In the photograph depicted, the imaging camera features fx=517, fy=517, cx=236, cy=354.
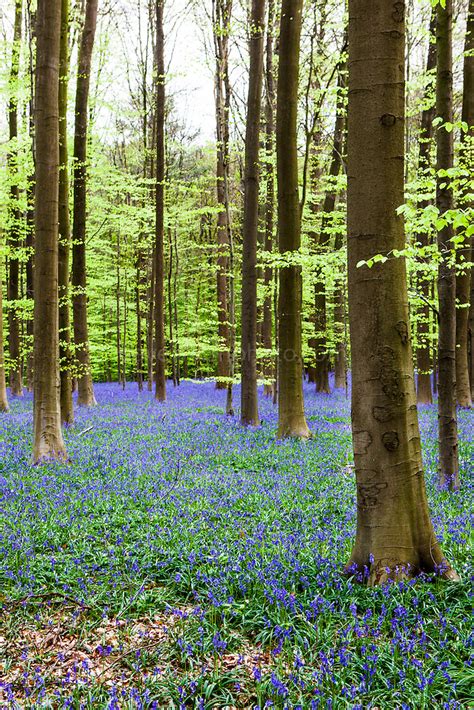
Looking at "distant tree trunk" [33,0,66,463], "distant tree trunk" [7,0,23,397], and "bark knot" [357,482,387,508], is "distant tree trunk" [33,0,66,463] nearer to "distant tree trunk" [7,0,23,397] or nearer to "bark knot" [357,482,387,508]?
"bark knot" [357,482,387,508]

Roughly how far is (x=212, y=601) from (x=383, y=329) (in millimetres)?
2481

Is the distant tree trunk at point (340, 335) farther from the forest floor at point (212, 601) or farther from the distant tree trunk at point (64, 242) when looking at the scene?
the forest floor at point (212, 601)

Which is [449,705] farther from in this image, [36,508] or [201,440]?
[201,440]

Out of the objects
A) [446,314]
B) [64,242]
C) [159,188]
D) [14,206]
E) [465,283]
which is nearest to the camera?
[446,314]

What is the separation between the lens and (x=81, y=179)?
15406 mm

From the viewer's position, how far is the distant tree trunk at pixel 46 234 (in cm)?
887

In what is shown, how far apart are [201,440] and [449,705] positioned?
27.7 ft

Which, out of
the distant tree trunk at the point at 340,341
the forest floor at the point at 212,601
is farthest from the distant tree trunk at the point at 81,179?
the distant tree trunk at the point at 340,341

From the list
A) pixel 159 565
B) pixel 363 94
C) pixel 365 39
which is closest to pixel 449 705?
pixel 159 565

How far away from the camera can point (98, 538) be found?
532 centimetres

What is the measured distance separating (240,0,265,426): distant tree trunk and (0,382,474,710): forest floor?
201 inches

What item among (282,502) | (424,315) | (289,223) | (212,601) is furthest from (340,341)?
(212,601)

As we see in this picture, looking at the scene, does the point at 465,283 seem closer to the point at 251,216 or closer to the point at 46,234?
the point at 251,216

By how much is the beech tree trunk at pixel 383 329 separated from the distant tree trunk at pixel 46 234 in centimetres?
634
